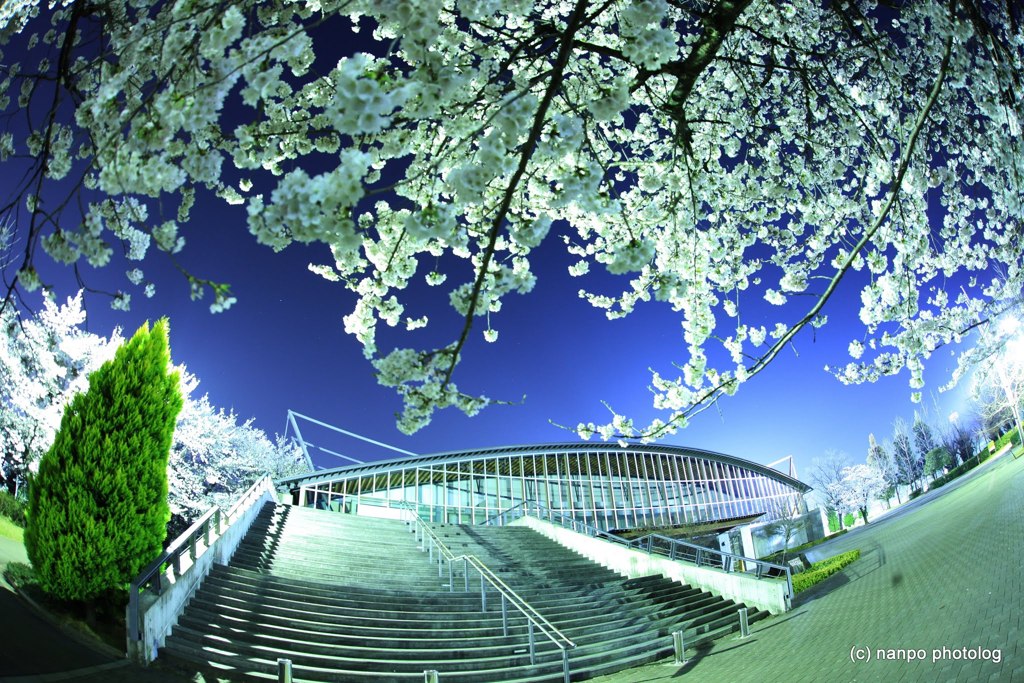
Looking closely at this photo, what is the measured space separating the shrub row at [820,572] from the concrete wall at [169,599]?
38.1ft

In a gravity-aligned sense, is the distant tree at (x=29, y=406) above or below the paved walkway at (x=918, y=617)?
above

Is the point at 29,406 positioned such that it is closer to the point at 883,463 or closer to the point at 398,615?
the point at 398,615

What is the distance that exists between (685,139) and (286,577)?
33.1ft

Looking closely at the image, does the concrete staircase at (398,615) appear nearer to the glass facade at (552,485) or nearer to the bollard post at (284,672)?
the bollard post at (284,672)

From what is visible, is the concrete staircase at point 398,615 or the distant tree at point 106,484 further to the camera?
the distant tree at point 106,484

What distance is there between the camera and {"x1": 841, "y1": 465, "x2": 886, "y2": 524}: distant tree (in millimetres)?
34000

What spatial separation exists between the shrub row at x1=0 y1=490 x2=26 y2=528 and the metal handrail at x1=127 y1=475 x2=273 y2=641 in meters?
7.15

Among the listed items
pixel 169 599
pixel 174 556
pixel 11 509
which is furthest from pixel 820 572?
pixel 11 509

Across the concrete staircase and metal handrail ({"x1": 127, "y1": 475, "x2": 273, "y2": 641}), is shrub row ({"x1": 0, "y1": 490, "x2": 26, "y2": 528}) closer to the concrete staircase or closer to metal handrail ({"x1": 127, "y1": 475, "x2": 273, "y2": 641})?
the concrete staircase

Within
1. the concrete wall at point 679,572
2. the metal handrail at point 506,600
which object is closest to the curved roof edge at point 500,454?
the metal handrail at point 506,600

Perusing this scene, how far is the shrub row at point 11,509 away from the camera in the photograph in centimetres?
1312

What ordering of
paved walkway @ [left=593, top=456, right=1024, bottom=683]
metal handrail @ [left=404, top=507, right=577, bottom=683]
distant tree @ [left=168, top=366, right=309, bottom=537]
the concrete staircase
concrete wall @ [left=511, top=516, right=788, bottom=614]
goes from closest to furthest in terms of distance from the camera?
1. paved walkway @ [left=593, top=456, right=1024, bottom=683]
2. the concrete staircase
3. metal handrail @ [left=404, top=507, right=577, bottom=683]
4. concrete wall @ [left=511, top=516, right=788, bottom=614]
5. distant tree @ [left=168, top=366, right=309, bottom=537]

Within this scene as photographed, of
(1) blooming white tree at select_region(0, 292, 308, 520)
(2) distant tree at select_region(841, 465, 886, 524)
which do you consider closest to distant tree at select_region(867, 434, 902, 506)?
(2) distant tree at select_region(841, 465, 886, 524)

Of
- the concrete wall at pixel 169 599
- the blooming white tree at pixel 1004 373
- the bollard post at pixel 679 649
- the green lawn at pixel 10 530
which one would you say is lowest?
the bollard post at pixel 679 649
